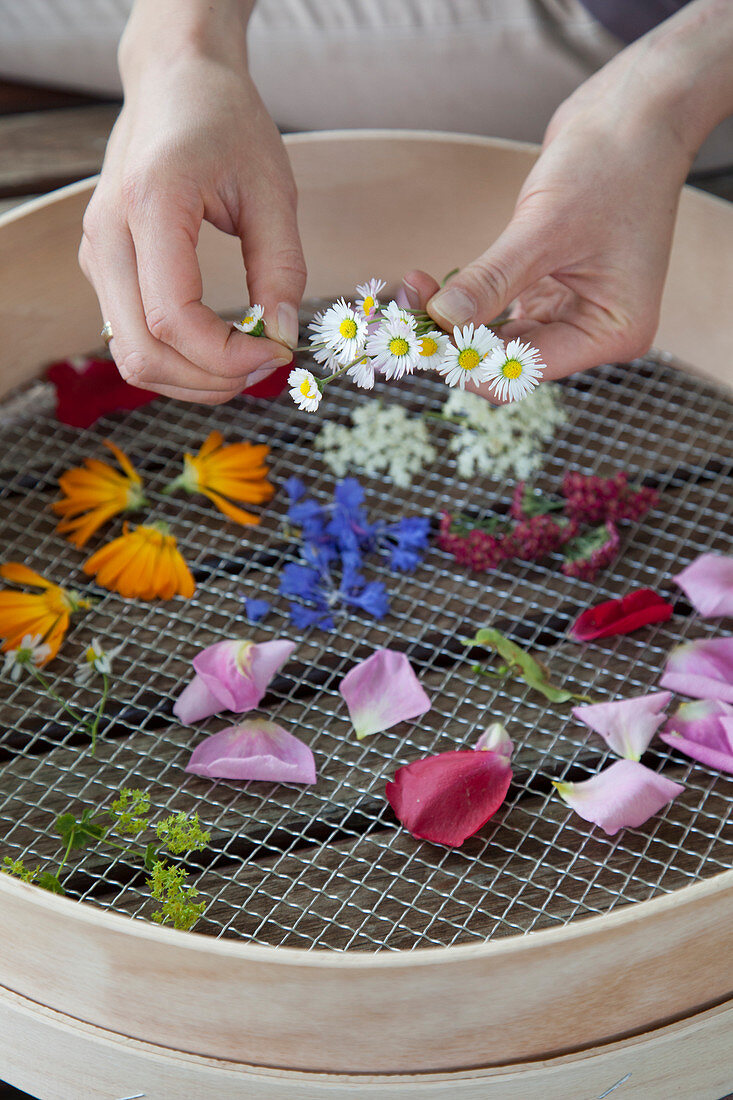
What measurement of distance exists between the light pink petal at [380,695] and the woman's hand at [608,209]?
0.23 m

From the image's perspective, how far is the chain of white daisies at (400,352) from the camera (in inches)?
22.3

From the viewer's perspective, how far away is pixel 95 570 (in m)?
0.85

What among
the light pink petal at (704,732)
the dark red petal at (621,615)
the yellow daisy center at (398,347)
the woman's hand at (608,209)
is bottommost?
the light pink petal at (704,732)

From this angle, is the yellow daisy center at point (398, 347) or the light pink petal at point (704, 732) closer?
the yellow daisy center at point (398, 347)

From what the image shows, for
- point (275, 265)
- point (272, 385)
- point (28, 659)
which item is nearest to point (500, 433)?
point (272, 385)

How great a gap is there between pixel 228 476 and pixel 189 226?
0.26m

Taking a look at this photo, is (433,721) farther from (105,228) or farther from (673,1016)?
(105,228)

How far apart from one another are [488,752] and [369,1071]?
0.21 m

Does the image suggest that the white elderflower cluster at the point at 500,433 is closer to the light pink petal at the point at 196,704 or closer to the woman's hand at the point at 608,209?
the woman's hand at the point at 608,209

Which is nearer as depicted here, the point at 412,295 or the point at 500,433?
the point at 412,295

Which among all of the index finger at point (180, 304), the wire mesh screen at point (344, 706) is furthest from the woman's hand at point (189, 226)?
the wire mesh screen at point (344, 706)

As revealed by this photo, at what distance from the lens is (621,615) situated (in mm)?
802

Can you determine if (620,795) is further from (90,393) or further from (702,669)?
(90,393)

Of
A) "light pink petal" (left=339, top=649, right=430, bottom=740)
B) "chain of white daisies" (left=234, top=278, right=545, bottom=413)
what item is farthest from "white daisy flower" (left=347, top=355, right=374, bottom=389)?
"light pink petal" (left=339, top=649, right=430, bottom=740)
